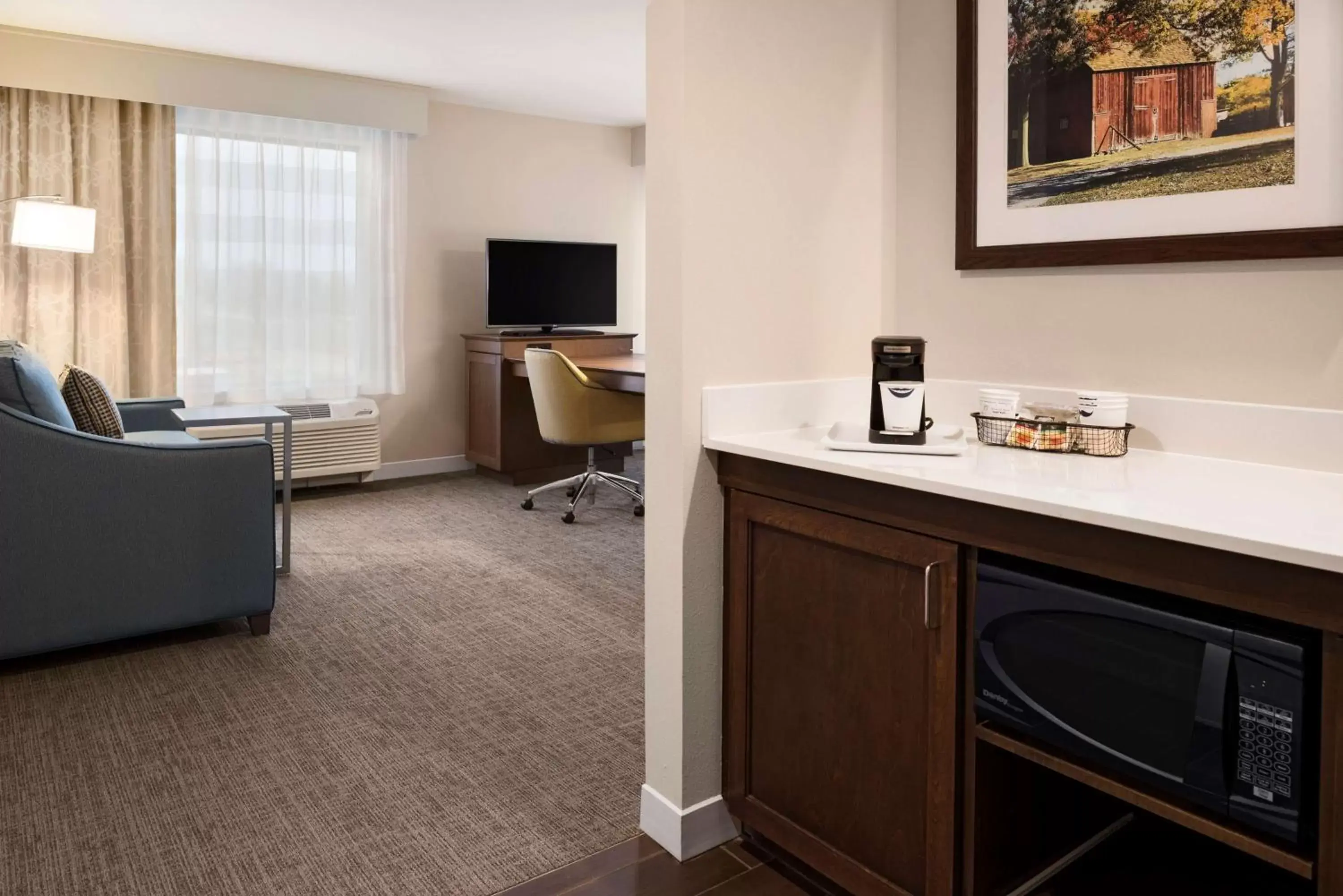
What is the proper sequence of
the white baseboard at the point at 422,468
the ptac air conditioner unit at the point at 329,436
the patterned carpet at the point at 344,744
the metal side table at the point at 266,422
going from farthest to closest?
1. the white baseboard at the point at 422,468
2. the ptac air conditioner unit at the point at 329,436
3. the metal side table at the point at 266,422
4. the patterned carpet at the point at 344,744

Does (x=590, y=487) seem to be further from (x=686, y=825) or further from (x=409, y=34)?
(x=686, y=825)

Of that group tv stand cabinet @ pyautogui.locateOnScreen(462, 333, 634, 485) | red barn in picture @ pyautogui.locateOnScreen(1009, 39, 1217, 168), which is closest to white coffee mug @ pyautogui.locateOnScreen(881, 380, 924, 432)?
red barn in picture @ pyautogui.locateOnScreen(1009, 39, 1217, 168)

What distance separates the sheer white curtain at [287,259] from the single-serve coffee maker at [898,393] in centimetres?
438

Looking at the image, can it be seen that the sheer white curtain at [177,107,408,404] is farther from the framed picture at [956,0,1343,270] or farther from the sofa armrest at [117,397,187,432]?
the framed picture at [956,0,1343,270]

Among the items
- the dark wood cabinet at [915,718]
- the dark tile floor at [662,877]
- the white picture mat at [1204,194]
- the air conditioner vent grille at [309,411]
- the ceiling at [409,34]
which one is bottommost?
the dark tile floor at [662,877]

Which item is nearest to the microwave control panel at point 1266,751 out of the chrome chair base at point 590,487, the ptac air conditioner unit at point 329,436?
the chrome chair base at point 590,487

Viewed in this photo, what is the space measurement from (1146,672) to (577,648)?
6.78 feet

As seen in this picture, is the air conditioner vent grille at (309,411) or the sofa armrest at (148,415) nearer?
the sofa armrest at (148,415)

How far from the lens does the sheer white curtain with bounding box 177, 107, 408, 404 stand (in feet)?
16.6

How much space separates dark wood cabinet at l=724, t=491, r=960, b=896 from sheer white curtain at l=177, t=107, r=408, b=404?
4.22 metres

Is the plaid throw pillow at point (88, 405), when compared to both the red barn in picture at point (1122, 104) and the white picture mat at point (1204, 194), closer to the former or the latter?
the white picture mat at point (1204, 194)

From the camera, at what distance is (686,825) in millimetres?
1888

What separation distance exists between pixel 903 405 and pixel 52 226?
12.7 feet

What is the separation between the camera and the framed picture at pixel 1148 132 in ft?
4.88
